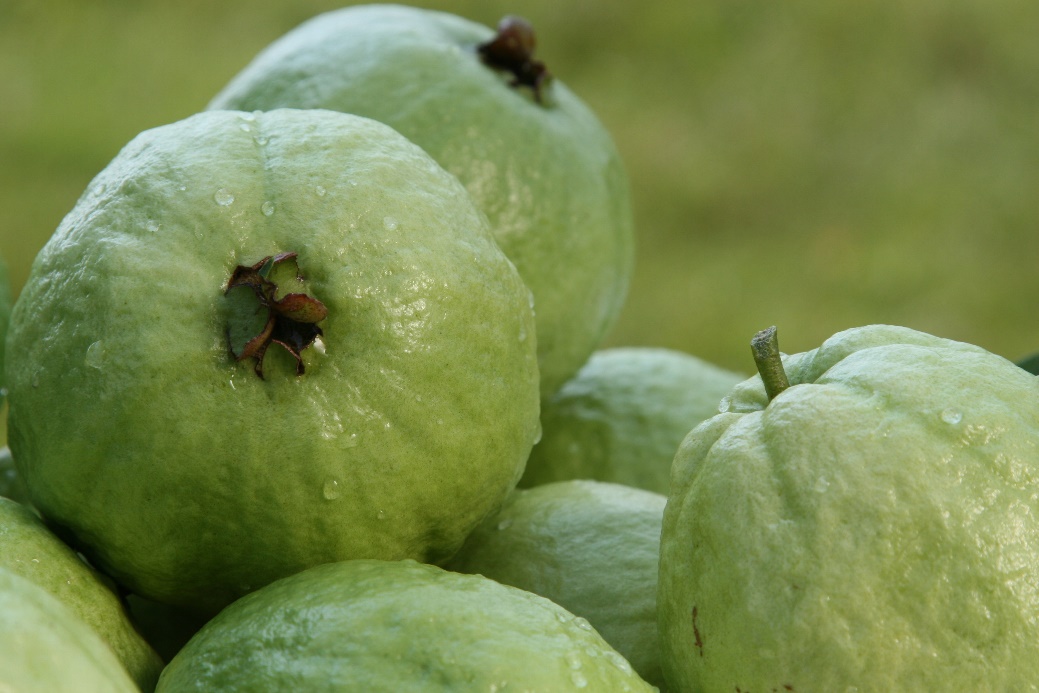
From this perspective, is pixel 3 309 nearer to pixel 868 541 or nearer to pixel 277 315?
pixel 277 315

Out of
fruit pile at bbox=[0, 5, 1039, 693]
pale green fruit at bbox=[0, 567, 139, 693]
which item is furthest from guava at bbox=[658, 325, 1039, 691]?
pale green fruit at bbox=[0, 567, 139, 693]

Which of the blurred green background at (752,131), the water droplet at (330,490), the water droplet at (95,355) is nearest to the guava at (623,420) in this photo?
the water droplet at (330,490)

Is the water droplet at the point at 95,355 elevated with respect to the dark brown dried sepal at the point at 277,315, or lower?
lower

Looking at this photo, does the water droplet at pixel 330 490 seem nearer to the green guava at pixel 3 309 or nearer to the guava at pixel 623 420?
the green guava at pixel 3 309

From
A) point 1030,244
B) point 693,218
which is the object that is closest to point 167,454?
point 693,218

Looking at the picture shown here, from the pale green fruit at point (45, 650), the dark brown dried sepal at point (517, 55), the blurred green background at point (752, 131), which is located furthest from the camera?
the blurred green background at point (752, 131)

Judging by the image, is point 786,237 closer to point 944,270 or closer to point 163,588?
point 944,270

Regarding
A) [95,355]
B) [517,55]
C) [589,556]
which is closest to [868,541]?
[589,556]
